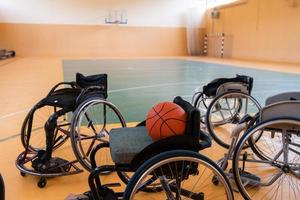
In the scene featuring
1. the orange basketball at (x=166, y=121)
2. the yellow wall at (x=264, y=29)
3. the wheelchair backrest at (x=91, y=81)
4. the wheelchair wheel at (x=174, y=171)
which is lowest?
the wheelchair wheel at (x=174, y=171)

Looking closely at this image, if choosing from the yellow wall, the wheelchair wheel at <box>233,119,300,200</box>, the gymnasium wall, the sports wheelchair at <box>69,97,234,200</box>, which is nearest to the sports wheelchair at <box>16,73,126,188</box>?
the sports wheelchair at <box>69,97,234,200</box>

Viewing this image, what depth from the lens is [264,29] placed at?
436 inches

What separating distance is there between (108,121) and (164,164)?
2152mm

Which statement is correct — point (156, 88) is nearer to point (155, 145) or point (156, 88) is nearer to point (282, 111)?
point (282, 111)

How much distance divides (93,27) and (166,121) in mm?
13276

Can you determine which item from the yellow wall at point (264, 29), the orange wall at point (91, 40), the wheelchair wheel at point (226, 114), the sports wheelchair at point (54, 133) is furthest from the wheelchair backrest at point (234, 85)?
the orange wall at point (91, 40)

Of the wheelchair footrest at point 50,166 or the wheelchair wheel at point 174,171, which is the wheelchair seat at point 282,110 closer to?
the wheelchair wheel at point 174,171

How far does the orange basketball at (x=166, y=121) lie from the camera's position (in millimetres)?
1452

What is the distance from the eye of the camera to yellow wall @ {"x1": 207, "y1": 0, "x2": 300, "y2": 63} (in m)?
9.91

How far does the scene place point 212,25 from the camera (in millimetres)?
14648

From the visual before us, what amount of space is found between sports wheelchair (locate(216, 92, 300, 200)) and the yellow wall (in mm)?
8812

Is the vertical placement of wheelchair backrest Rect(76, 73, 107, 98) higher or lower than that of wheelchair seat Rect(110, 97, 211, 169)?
higher

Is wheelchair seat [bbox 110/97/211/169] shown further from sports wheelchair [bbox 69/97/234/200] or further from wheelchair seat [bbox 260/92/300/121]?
wheelchair seat [bbox 260/92/300/121]

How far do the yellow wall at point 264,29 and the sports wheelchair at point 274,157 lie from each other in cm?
881
